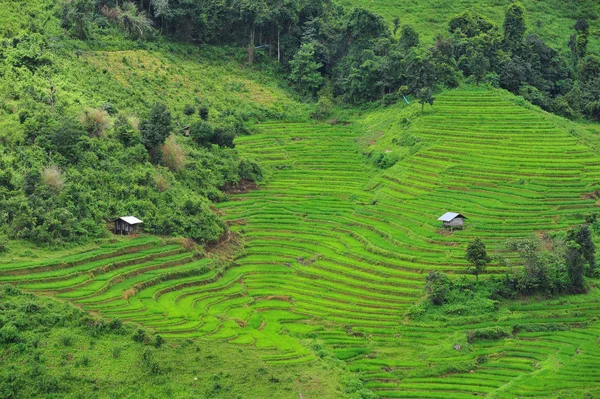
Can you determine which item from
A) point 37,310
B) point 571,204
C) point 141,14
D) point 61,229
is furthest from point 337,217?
point 141,14

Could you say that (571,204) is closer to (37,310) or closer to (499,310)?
(499,310)

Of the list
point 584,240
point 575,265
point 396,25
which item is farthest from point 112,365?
point 396,25

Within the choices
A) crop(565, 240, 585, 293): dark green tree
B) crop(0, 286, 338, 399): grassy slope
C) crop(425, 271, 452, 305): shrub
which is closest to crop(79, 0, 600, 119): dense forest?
crop(565, 240, 585, 293): dark green tree

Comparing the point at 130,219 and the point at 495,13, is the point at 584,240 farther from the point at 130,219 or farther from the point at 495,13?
the point at 495,13

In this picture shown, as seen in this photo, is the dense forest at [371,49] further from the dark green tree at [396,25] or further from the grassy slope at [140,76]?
the grassy slope at [140,76]

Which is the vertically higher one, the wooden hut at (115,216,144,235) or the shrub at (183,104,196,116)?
the shrub at (183,104,196,116)

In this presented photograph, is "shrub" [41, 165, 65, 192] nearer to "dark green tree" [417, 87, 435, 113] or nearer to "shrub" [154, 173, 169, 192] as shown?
"shrub" [154, 173, 169, 192]
